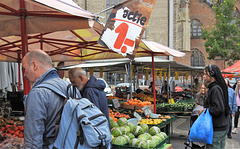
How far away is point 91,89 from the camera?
3.31m

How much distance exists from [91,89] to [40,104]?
4.57 feet

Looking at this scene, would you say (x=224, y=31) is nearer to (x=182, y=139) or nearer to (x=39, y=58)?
(x=182, y=139)

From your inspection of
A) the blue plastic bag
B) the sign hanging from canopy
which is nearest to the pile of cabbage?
the blue plastic bag

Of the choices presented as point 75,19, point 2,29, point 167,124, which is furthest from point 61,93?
point 167,124

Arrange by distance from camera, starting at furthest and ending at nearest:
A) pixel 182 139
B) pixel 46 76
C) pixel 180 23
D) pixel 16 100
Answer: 1. pixel 180 23
2. pixel 182 139
3. pixel 16 100
4. pixel 46 76

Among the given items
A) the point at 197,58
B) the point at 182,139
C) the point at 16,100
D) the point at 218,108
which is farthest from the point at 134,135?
the point at 197,58

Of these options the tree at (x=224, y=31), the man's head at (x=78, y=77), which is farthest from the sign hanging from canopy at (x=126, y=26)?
the tree at (x=224, y=31)

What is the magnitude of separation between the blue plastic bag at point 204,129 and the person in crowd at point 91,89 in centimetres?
145

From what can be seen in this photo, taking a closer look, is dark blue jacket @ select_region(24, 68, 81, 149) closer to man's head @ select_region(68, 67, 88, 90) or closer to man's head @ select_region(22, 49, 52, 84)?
man's head @ select_region(22, 49, 52, 84)

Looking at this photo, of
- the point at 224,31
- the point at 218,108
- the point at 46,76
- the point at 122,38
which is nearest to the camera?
the point at 46,76

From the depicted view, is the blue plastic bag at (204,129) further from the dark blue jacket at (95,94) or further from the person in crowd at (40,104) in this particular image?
the person in crowd at (40,104)

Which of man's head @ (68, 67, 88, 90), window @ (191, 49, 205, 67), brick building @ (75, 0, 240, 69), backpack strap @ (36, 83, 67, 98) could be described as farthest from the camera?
window @ (191, 49, 205, 67)

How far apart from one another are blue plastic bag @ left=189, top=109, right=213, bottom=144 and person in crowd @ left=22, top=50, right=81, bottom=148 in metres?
2.41

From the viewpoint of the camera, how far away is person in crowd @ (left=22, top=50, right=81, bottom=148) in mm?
1917
